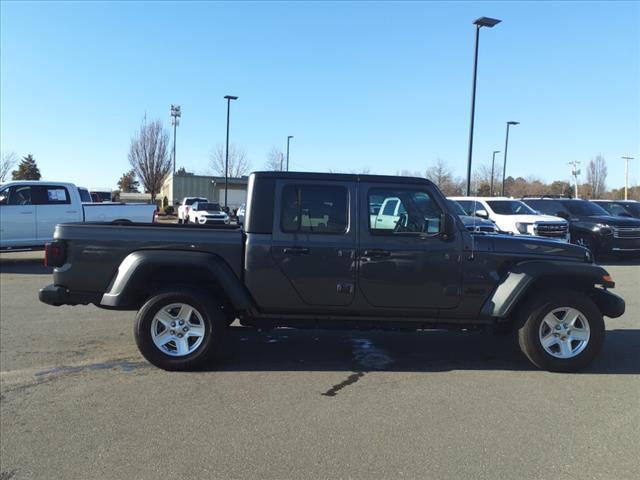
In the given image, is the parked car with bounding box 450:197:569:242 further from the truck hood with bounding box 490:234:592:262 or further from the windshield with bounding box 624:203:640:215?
the truck hood with bounding box 490:234:592:262

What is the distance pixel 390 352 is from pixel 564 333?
1836mm

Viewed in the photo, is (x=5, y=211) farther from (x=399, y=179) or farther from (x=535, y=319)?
(x=535, y=319)

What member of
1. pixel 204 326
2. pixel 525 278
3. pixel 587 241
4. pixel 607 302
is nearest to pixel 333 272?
pixel 204 326

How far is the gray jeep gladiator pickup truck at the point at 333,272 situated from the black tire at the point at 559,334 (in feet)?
0.04

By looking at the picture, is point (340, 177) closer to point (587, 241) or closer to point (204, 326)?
point (204, 326)

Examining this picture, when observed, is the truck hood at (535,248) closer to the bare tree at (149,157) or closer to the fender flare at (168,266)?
the fender flare at (168,266)

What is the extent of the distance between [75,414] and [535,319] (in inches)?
168

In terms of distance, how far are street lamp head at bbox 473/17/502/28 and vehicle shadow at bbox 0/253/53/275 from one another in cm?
1582

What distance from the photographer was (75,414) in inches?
170

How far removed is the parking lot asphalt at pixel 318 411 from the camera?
3508 millimetres

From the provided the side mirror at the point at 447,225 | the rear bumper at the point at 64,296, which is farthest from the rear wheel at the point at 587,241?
the rear bumper at the point at 64,296

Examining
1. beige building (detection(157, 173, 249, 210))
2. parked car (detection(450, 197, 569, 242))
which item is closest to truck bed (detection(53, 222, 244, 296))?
parked car (detection(450, 197, 569, 242))

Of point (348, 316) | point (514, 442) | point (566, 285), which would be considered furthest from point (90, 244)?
point (566, 285)

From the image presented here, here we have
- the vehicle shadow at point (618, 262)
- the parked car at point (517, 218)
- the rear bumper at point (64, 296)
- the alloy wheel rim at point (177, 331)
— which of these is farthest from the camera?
the vehicle shadow at point (618, 262)
